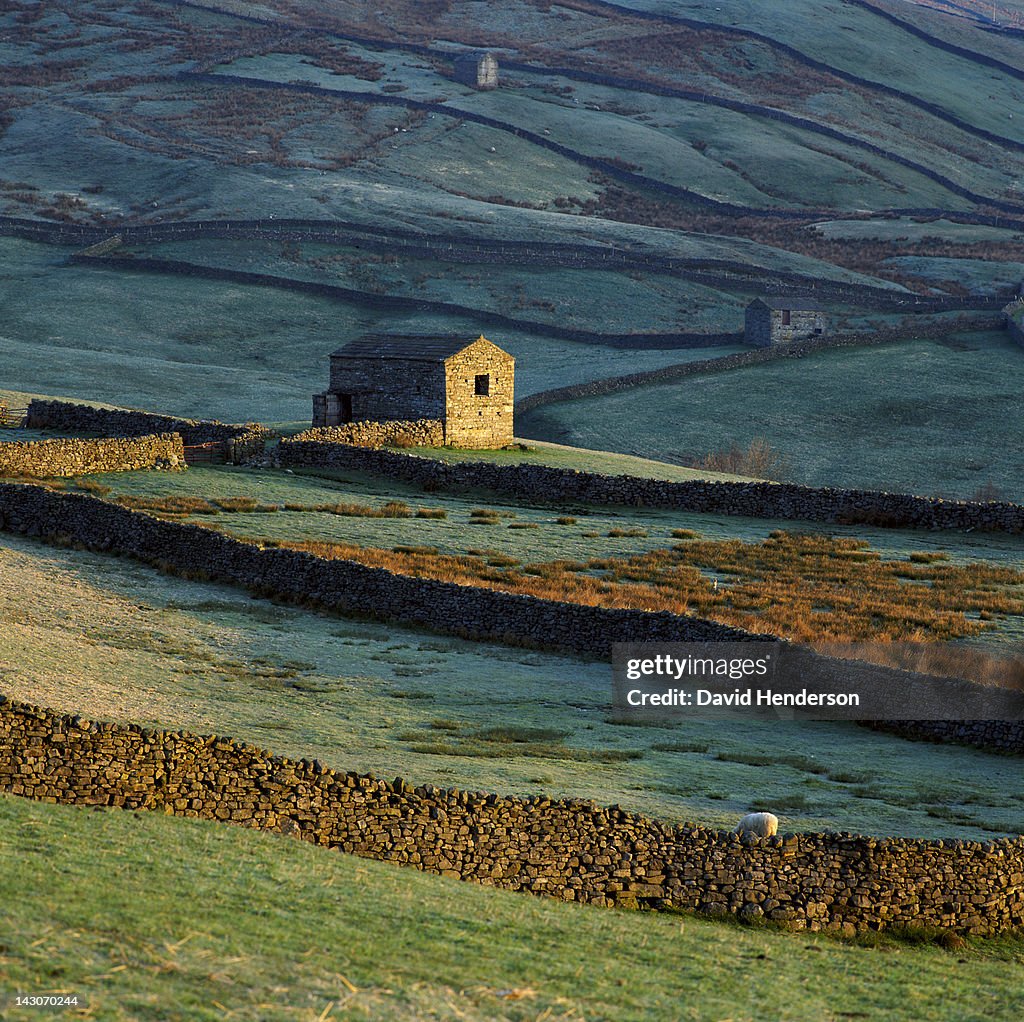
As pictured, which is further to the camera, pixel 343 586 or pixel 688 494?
pixel 688 494

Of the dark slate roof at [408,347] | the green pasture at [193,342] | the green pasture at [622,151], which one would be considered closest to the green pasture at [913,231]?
the green pasture at [622,151]

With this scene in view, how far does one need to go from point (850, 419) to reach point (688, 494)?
104ft

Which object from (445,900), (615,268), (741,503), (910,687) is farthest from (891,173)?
(445,900)

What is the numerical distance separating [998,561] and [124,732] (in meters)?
30.3

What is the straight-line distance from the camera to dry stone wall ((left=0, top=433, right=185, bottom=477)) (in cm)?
4562

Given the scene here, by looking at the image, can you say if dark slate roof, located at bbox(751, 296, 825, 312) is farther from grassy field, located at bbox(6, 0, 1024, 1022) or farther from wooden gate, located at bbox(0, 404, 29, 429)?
wooden gate, located at bbox(0, 404, 29, 429)

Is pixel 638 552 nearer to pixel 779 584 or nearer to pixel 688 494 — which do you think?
pixel 779 584

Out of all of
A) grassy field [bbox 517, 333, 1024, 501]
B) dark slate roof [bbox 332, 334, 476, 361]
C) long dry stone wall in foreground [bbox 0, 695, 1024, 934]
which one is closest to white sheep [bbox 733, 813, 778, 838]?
long dry stone wall in foreground [bbox 0, 695, 1024, 934]

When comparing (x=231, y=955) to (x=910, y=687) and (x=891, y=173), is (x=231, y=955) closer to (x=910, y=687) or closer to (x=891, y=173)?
(x=910, y=687)

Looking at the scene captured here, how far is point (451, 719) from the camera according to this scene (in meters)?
24.5

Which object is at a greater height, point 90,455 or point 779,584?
point 90,455

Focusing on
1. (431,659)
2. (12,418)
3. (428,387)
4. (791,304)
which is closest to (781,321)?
(791,304)

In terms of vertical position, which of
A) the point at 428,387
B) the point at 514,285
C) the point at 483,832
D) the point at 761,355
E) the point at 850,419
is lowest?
the point at 483,832

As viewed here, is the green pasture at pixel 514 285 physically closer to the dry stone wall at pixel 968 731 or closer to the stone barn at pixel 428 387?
the stone barn at pixel 428 387
